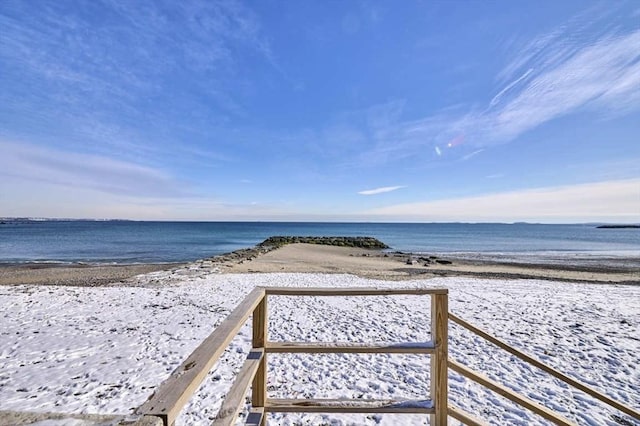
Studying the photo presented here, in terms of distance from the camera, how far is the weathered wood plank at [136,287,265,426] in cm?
109

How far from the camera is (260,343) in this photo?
9.37 feet

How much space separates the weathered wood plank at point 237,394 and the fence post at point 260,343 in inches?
4.4

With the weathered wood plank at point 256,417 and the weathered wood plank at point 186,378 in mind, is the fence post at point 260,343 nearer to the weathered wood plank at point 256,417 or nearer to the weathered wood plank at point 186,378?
the weathered wood plank at point 256,417

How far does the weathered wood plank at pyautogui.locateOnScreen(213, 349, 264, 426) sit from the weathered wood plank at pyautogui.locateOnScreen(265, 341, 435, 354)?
203 mm

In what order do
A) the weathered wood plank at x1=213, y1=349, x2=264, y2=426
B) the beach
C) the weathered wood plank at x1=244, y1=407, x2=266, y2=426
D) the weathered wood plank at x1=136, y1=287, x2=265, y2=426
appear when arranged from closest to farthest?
the weathered wood plank at x1=136, y1=287, x2=265, y2=426
the weathered wood plank at x1=213, y1=349, x2=264, y2=426
the weathered wood plank at x1=244, y1=407, x2=266, y2=426
the beach

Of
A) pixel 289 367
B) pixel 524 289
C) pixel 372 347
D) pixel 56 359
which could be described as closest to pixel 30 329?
pixel 56 359

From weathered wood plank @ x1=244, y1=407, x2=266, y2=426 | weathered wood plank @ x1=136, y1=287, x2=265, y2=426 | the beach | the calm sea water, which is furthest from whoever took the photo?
the calm sea water

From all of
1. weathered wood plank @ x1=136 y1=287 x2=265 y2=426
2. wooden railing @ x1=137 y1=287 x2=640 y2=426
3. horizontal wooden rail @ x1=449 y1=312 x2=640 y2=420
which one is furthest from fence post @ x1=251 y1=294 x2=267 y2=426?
horizontal wooden rail @ x1=449 y1=312 x2=640 y2=420

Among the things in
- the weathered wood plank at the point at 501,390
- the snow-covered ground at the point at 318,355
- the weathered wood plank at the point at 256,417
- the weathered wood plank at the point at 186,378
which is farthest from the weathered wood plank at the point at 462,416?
the weathered wood plank at the point at 186,378

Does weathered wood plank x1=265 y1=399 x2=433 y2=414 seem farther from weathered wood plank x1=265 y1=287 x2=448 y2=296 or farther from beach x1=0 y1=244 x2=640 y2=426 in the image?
beach x1=0 y1=244 x2=640 y2=426

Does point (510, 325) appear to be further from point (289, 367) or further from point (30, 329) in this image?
point (30, 329)

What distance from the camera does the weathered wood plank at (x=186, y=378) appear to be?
109cm

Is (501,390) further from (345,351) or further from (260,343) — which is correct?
(260,343)

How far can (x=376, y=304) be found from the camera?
9.58 metres
